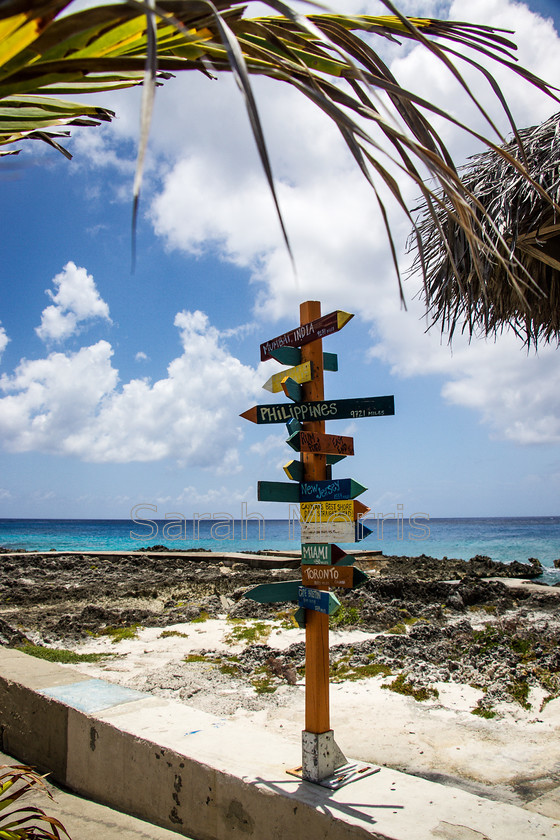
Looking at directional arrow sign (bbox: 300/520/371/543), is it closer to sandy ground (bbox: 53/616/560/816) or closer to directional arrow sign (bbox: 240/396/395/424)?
directional arrow sign (bbox: 240/396/395/424)

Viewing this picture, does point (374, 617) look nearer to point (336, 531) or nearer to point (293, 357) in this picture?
point (336, 531)

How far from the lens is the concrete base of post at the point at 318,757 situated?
2342 millimetres

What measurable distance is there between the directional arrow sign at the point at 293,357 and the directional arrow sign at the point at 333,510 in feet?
2.08

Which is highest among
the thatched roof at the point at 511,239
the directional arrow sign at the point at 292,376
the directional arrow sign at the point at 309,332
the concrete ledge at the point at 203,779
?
the thatched roof at the point at 511,239

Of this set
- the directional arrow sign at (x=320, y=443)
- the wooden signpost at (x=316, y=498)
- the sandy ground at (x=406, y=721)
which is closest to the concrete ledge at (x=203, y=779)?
the wooden signpost at (x=316, y=498)

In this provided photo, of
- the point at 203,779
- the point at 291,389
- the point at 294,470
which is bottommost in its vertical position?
the point at 203,779

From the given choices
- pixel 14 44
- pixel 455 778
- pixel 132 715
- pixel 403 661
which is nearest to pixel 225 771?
pixel 132 715

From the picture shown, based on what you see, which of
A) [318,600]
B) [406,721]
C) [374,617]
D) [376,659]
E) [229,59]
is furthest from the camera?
[374,617]

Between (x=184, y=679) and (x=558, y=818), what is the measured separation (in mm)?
2992

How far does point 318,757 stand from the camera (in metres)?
2.36

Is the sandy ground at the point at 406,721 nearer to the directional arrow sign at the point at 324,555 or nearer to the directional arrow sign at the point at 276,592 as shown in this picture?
the directional arrow sign at the point at 276,592

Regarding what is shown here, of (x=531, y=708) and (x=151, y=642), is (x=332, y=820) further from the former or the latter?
(x=151, y=642)

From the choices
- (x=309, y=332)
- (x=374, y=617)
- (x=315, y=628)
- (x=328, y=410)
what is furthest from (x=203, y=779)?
(x=374, y=617)

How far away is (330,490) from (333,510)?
0.09 metres
